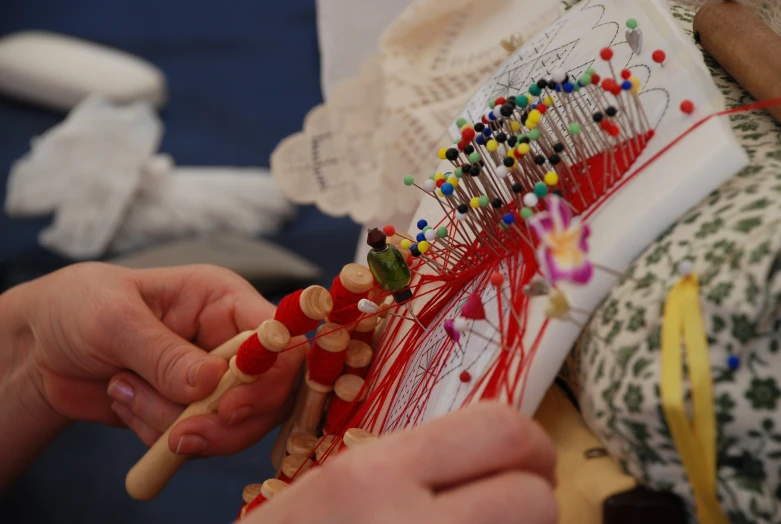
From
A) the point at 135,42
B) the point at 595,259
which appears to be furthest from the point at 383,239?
the point at 135,42

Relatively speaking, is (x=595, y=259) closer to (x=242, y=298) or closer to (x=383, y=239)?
(x=383, y=239)

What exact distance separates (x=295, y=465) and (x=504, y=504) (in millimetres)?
309

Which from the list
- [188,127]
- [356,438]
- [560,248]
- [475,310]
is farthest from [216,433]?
[188,127]

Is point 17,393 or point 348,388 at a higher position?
point 17,393

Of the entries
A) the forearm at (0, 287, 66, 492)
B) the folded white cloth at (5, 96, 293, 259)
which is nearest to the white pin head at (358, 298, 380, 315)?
the forearm at (0, 287, 66, 492)

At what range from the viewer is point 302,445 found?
28.0 inches

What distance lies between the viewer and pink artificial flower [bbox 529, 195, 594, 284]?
0.43 metres

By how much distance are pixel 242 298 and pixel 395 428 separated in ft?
1.10

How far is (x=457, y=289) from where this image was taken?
651mm

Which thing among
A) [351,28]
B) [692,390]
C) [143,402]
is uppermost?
[351,28]

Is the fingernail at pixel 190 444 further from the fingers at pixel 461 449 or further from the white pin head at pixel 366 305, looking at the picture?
the fingers at pixel 461 449

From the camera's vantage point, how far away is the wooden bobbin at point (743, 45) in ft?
1.79

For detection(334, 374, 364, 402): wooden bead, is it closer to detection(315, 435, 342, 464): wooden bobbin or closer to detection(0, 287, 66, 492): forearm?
detection(315, 435, 342, 464): wooden bobbin

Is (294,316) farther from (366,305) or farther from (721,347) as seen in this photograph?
(721,347)
